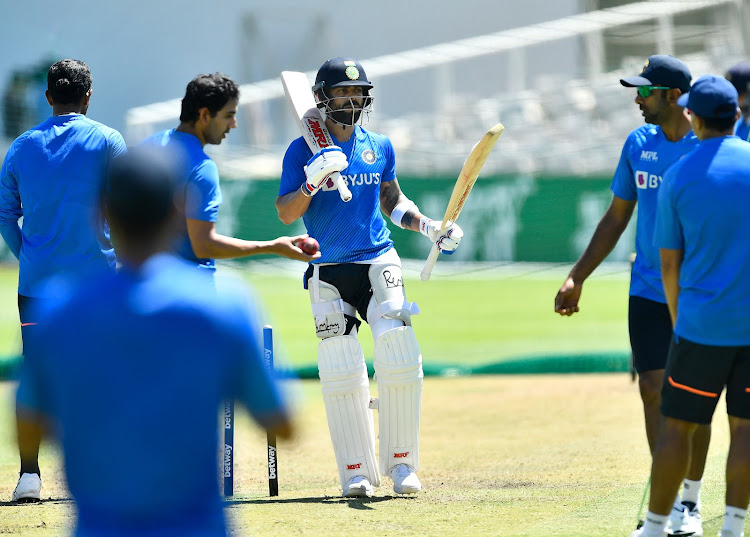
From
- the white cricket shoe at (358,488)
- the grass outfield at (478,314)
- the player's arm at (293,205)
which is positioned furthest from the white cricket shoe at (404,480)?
the grass outfield at (478,314)

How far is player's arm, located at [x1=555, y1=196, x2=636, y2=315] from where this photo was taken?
5641 mm

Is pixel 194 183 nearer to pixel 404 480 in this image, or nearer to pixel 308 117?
pixel 308 117

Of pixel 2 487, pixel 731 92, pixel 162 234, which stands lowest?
pixel 2 487

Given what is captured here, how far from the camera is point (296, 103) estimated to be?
6.54 meters

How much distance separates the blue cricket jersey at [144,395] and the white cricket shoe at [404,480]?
3.60 meters

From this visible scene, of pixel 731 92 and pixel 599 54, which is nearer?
pixel 731 92

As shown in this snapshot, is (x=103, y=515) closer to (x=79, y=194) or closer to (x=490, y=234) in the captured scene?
(x=79, y=194)

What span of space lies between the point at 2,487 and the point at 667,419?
13.0 ft

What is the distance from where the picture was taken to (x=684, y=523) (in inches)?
201

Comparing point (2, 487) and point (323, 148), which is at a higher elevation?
point (323, 148)

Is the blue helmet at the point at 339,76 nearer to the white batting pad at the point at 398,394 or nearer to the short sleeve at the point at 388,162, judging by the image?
the short sleeve at the point at 388,162

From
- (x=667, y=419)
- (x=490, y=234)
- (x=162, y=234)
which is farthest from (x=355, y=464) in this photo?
(x=490, y=234)

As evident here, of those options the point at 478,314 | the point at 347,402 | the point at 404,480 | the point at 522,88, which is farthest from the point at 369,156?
the point at 522,88

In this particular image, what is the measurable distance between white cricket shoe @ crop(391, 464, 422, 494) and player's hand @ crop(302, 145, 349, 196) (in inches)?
62.3
